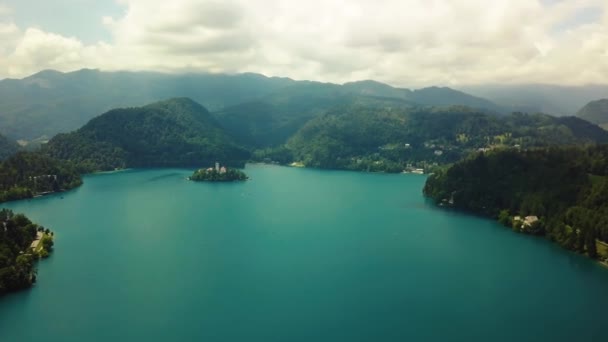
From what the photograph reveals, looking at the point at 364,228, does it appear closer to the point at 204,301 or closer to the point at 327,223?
the point at 327,223

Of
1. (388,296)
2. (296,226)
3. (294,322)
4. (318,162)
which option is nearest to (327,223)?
(296,226)

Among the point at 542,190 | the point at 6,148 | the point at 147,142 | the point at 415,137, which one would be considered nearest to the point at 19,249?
the point at 542,190

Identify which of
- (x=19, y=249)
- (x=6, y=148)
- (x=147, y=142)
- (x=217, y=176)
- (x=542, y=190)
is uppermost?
(x=147, y=142)

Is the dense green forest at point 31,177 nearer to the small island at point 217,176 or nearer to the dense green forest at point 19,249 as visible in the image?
the small island at point 217,176

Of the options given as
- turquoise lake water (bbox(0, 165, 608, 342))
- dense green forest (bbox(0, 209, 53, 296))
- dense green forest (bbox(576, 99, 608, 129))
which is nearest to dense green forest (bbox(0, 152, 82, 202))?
turquoise lake water (bbox(0, 165, 608, 342))

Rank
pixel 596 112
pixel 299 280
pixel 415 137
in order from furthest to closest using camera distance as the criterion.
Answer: pixel 596 112 < pixel 415 137 < pixel 299 280

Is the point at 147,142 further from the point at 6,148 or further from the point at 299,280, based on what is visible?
the point at 299,280

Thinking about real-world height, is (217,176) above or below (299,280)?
above

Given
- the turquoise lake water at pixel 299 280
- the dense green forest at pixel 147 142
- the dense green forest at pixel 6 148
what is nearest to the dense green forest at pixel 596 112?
the dense green forest at pixel 147 142

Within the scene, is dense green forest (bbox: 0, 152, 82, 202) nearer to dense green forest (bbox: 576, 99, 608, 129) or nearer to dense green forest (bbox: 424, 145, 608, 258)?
dense green forest (bbox: 424, 145, 608, 258)
